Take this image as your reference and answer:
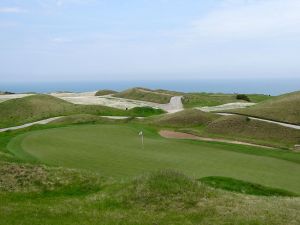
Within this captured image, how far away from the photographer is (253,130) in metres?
38.7

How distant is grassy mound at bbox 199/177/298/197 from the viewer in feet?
61.3

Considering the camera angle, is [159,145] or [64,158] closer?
[64,158]

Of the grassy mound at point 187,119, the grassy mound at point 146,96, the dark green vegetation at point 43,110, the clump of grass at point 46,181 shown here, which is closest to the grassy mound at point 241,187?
the clump of grass at point 46,181

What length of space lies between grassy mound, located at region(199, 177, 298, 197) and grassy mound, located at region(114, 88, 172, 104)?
59084 mm

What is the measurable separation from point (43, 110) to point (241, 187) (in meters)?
48.3

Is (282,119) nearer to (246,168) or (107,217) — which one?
(246,168)

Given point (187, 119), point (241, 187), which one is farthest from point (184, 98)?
point (241, 187)

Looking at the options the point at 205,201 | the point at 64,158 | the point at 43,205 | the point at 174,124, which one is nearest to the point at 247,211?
the point at 205,201

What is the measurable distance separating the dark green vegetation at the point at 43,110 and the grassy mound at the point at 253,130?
21709 millimetres

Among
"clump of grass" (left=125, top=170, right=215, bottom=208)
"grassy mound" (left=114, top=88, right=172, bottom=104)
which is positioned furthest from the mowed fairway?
"grassy mound" (left=114, top=88, right=172, bottom=104)

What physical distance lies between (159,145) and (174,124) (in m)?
15.7

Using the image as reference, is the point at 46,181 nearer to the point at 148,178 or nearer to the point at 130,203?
the point at 148,178

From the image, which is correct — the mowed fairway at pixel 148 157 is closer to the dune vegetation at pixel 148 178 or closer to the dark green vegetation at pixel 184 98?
the dune vegetation at pixel 148 178

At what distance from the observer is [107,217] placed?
12656 mm
